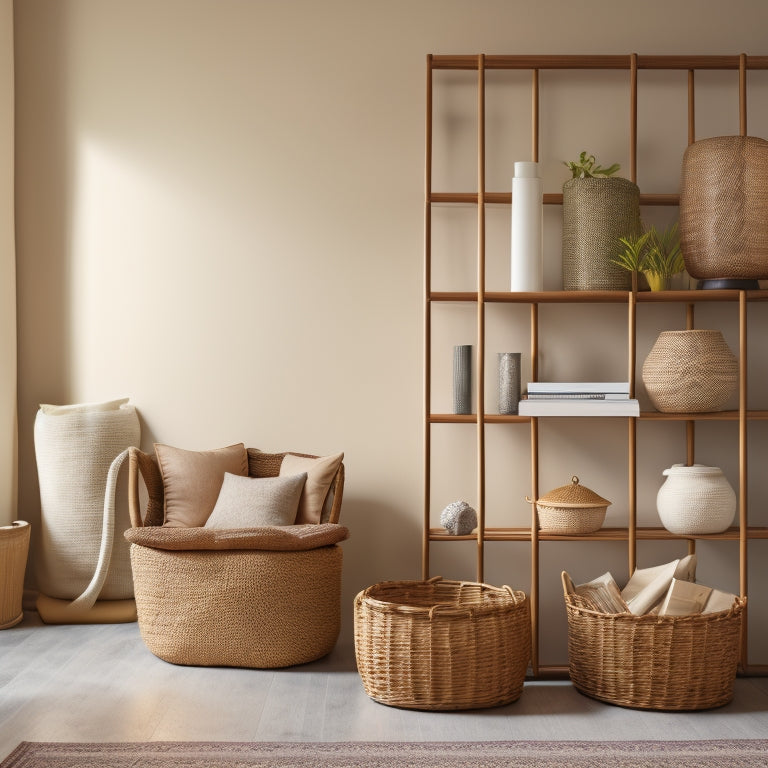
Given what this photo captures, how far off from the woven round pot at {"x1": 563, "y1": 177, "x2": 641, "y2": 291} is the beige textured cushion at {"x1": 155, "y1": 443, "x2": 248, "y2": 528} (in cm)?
157

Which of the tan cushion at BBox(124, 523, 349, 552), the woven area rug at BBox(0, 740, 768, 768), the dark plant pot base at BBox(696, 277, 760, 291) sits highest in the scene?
the dark plant pot base at BBox(696, 277, 760, 291)

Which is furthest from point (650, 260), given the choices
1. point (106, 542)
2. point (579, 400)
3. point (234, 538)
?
point (106, 542)

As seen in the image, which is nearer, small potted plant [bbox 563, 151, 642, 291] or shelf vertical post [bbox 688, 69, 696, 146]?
small potted plant [bbox 563, 151, 642, 291]

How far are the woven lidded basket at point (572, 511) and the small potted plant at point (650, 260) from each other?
31.5 inches

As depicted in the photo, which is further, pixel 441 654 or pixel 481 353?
pixel 481 353

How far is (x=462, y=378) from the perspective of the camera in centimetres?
356

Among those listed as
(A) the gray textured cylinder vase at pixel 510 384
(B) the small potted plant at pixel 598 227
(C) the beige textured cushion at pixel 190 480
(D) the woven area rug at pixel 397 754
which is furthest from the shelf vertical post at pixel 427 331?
(D) the woven area rug at pixel 397 754

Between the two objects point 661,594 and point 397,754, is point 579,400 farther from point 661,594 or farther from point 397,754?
point 397,754

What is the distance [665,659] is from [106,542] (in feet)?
7.30

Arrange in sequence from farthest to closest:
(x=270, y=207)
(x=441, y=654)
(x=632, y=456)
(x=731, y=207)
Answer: (x=270, y=207), (x=632, y=456), (x=731, y=207), (x=441, y=654)

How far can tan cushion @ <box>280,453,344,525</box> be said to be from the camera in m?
3.54

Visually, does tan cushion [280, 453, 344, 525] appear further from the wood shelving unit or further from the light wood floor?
the light wood floor

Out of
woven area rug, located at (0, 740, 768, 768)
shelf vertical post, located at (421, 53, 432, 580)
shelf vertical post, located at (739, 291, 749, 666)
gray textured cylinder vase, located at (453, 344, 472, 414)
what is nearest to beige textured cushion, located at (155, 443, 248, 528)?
shelf vertical post, located at (421, 53, 432, 580)

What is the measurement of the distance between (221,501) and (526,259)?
58.1 inches
